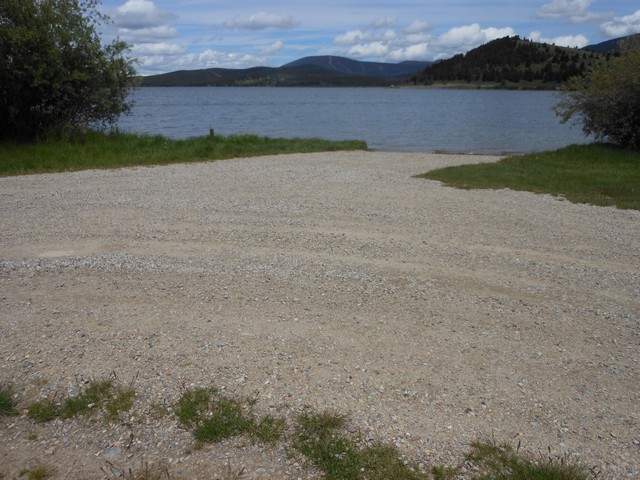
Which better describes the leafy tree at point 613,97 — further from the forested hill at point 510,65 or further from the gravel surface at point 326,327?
the forested hill at point 510,65

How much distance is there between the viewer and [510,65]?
147625 millimetres

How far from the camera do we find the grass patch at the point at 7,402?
4230 millimetres

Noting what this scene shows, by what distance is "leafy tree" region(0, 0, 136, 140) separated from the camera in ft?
62.5

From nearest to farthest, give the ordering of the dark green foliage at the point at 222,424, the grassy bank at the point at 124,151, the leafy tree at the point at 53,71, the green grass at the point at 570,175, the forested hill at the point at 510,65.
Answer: the dark green foliage at the point at 222,424 < the green grass at the point at 570,175 < the grassy bank at the point at 124,151 < the leafy tree at the point at 53,71 < the forested hill at the point at 510,65

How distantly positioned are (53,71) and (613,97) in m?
20.2

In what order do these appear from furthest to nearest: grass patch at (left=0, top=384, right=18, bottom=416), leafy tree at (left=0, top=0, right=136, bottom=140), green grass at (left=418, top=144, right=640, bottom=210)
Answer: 1. leafy tree at (left=0, top=0, right=136, bottom=140)
2. green grass at (left=418, top=144, right=640, bottom=210)
3. grass patch at (left=0, top=384, right=18, bottom=416)

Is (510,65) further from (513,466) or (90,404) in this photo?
(90,404)

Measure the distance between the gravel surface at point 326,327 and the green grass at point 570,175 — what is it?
2.69 metres

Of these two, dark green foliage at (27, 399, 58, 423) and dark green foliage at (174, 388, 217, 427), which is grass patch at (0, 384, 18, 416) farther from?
dark green foliage at (174, 388, 217, 427)

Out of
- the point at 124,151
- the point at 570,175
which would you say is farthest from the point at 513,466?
the point at 124,151

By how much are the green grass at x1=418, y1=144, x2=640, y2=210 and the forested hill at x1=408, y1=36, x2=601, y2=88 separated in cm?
11077

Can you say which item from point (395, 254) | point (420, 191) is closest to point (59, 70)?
point (420, 191)

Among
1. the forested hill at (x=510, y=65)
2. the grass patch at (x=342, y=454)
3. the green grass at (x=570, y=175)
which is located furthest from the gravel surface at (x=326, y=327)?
the forested hill at (x=510, y=65)

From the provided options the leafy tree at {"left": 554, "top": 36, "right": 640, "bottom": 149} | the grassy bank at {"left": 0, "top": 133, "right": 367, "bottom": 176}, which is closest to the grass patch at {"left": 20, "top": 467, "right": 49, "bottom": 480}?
the grassy bank at {"left": 0, "top": 133, "right": 367, "bottom": 176}
